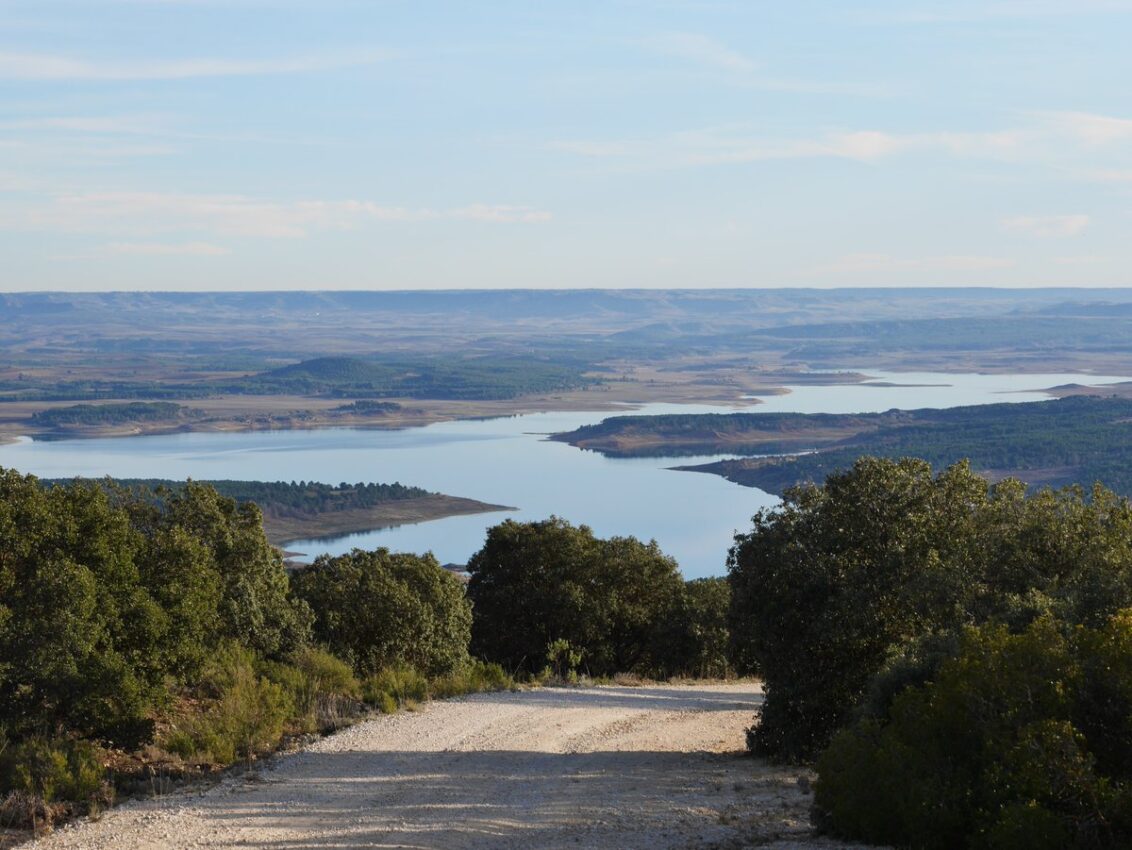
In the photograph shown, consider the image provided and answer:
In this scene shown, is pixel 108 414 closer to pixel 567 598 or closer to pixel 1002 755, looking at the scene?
pixel 567 598

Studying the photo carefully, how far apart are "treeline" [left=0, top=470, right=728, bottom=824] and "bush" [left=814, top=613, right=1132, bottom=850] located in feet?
25.2

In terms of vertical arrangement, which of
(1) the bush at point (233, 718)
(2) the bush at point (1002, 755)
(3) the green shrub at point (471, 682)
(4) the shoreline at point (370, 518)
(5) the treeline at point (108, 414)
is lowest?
(4) the shoreline at point (370, 518)

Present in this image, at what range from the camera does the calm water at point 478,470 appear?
89.2 m

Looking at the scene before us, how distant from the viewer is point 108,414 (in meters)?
167

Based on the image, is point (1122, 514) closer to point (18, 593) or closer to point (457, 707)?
point (457, 707)

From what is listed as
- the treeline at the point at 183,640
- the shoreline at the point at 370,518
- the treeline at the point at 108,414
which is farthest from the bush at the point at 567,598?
the treeline at the point at 108,414

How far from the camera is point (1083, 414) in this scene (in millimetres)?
129375

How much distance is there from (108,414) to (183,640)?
15886cm

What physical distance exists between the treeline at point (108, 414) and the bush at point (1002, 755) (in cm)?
15542

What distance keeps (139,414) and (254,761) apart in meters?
159

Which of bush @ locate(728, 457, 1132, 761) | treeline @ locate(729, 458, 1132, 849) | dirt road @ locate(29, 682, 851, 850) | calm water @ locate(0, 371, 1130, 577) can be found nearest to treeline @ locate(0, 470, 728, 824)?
dirt road @ locate(29, 682, 851, 850)

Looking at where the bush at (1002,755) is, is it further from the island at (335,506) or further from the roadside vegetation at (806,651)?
A: the island at (335,506)

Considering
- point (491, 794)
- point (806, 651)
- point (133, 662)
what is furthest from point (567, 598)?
point (491, 794)

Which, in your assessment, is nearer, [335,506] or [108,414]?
[335,506]
